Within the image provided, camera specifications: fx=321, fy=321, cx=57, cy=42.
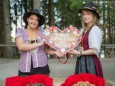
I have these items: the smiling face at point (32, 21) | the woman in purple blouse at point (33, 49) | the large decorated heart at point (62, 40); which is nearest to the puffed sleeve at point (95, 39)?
the large decorated heart at point (62, 40)

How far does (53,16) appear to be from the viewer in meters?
16.1

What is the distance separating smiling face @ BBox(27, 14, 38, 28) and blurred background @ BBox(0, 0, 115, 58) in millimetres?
7840

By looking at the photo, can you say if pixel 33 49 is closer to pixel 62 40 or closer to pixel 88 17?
pixel 62 40

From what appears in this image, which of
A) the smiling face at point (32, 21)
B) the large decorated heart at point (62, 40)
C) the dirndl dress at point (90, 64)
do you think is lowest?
the dirndl dress at point (90, 64)

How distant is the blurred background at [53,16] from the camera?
1464 centimetres

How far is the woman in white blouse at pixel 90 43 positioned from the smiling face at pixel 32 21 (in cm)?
40

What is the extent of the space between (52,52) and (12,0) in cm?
1844

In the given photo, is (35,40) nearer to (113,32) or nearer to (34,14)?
(34,14)

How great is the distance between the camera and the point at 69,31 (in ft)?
8.74

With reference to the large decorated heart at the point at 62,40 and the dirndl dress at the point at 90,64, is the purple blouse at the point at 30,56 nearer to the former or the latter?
the large decorated heart at the point at 62,40

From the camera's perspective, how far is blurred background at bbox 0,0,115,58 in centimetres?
Result: 1464

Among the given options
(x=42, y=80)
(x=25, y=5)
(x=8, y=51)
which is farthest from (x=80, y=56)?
(x=25, y=5)

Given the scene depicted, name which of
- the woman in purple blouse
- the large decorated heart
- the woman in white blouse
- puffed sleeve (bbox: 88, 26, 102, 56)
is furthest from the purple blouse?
puffed sleeve (bbox: 88, 26, 102, 56)

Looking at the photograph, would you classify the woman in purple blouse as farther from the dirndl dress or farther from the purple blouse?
the dirndl dress
